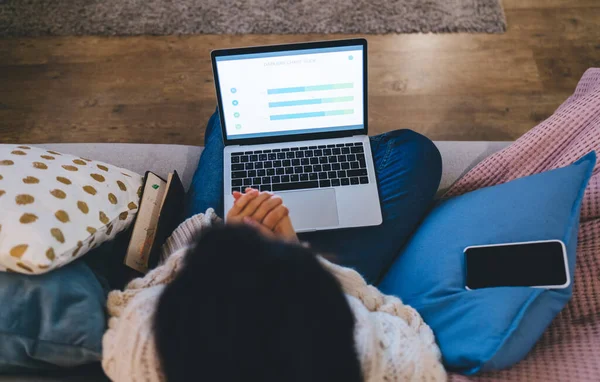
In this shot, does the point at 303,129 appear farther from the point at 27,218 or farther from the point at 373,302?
the point at 27,218

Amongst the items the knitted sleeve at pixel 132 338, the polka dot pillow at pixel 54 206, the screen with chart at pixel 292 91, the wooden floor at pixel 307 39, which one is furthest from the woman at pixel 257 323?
the wooden floor at pixel 307 39

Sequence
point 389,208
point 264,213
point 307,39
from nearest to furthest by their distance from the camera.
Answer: point 264,213 → point 389,208 → point 307,39

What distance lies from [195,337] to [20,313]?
0.33 meters

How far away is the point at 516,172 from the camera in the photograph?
1.03m

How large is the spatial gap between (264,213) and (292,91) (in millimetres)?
348

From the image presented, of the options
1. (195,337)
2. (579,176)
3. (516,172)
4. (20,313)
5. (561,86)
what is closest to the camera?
(195,337)

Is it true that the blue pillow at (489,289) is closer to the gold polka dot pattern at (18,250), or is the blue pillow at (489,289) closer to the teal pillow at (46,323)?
the teal pillow at (46,323)

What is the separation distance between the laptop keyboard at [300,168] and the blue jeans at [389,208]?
0.07 metres

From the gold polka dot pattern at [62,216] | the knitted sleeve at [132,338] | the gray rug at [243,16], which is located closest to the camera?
the knitted sleeve at [132,338]

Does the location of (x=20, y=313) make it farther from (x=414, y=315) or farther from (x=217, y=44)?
(x=217, y=44)

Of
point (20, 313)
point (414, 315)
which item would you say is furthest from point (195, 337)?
point (414, 315)

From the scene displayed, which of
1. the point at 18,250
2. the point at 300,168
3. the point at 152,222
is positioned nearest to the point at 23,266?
the point at 18,250

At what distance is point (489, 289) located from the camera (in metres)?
0.81

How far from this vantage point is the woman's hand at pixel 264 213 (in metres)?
0.90
